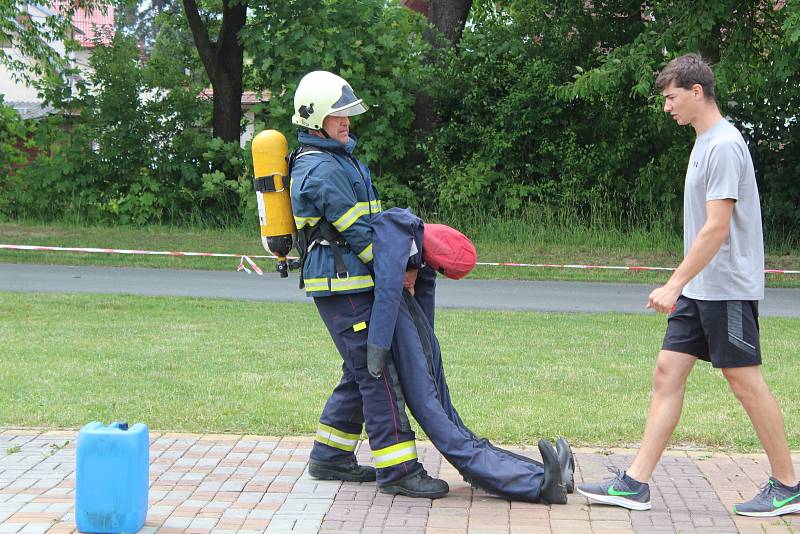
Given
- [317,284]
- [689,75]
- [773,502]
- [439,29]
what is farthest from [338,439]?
[439,29]

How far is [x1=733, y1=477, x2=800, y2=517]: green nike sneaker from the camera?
15.3ft

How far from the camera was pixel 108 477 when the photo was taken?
429cm

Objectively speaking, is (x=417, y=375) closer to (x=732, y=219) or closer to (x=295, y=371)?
(x=732, y=219)

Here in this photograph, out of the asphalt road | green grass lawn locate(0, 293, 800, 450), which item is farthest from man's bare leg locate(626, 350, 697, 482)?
the asphalt road

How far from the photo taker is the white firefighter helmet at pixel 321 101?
192 inches

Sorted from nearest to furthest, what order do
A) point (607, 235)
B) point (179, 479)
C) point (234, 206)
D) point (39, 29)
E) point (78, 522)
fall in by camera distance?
point (78, 522), point (179, 479), point (607, 235), point (234, 206), point (39, 29)

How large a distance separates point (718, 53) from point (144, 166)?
11.7 metres

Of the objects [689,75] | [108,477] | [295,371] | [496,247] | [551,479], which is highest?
[689,75]

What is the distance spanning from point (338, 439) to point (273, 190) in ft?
4.12

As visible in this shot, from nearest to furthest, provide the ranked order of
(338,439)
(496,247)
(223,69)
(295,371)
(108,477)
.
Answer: (108,477), (338,439), (295,371), (496,247), (223,69)

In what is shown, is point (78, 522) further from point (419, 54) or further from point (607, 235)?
point (419, 54)

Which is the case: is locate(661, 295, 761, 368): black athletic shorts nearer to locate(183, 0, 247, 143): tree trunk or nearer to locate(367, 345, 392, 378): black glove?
locate(367, 345, 392, 378): black glove

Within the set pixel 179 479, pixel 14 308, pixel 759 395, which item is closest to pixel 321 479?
pixel 179 479

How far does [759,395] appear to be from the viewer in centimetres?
466
